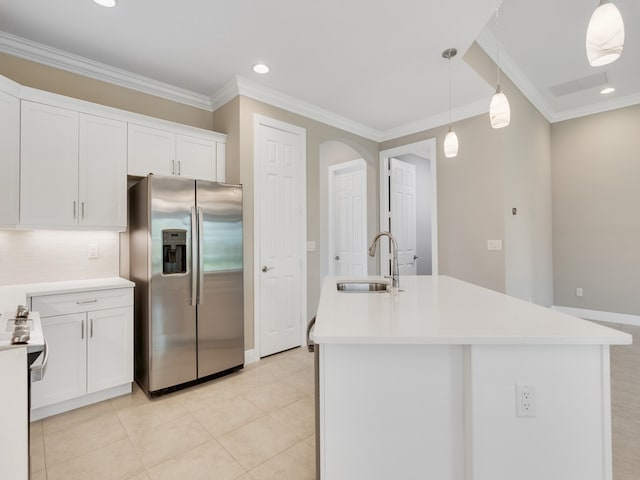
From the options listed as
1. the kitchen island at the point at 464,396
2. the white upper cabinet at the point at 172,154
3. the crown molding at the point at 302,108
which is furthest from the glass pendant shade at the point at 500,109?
the white upper cabinet at the point at 172,154

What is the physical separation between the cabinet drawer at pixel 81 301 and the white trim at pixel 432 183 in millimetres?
3288

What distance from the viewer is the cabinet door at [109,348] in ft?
7.61

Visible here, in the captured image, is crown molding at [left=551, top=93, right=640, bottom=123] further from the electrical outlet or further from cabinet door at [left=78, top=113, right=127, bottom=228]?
cabinet door at [left=78, top=113, right=127, bottom=228]

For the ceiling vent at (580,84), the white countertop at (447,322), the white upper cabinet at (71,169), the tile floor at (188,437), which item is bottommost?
the tile floor at (188,437)

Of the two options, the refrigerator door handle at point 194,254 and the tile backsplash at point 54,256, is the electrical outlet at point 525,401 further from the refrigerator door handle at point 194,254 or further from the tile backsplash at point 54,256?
the tile backsplash at point 54,256

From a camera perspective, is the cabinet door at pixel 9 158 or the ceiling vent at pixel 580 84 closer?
the cabinet door at pixel 9 158

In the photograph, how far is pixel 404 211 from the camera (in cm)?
484

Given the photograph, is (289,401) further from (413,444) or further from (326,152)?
(326,152)

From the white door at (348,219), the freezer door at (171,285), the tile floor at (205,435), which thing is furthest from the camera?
the white door at (348,219)

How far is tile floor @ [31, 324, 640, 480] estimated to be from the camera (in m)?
1.68

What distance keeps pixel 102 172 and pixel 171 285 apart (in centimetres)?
107

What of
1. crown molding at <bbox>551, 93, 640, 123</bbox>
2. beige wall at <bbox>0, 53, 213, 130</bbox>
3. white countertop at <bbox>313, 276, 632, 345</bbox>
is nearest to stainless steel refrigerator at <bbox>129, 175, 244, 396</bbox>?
beige wall at <bbox>0, 53, 213, 130</bbox>

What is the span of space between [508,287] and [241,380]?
2958 millimetres

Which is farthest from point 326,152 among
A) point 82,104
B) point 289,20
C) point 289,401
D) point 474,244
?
point 289,401
